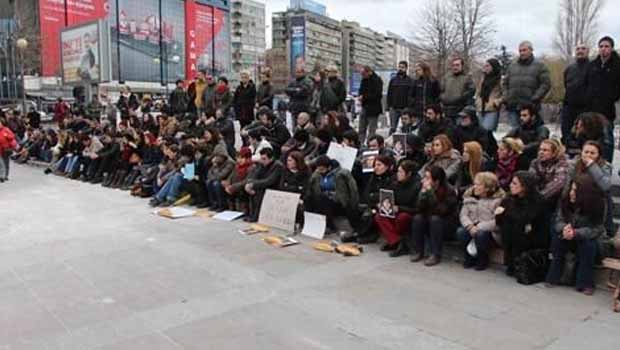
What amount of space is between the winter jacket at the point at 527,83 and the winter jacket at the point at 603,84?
0.74 meters

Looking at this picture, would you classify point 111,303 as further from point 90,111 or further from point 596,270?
point 90,111

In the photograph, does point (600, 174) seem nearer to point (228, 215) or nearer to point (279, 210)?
point (279, 210)

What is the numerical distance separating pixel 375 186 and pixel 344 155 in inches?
45.5

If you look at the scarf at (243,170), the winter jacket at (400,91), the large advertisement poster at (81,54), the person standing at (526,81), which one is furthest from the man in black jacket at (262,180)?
the large advertisement poster at (81,54)

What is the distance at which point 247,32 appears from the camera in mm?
127375

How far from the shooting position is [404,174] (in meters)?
6.97

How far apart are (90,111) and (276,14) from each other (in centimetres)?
11271

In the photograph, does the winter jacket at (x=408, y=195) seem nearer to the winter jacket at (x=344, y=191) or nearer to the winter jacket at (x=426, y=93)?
the winter jacket at (x=344, y=191)

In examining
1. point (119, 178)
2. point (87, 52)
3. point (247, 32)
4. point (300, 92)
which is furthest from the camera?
point (247, 32)

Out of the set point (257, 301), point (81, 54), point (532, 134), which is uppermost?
point (81, 54)

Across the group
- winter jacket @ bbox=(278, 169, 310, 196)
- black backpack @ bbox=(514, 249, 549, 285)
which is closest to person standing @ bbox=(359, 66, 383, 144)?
winter jacket @ bbox=(278, 169, 310, 196)

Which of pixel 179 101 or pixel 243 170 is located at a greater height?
pixel 179 101

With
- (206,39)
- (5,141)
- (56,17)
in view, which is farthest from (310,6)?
(5,141)

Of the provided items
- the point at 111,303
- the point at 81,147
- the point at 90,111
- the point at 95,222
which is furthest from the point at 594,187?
the point at 90,111
